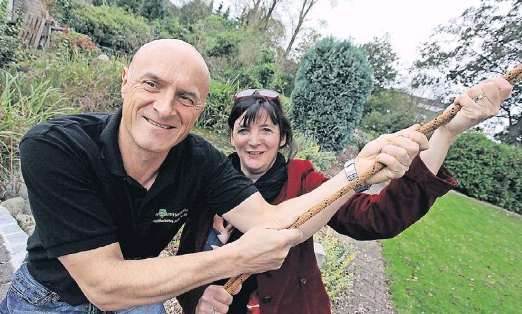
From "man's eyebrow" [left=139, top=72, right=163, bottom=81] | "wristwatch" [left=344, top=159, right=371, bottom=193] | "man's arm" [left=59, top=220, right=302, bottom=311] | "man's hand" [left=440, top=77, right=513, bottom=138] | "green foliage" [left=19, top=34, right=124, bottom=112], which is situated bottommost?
"green foliage" [left=19, top=34, right=124, bottom=112]

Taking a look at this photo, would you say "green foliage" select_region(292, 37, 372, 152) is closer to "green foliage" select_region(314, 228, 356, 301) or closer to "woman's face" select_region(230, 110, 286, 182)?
"green foliage" select_region(314, 228, 356, 301)

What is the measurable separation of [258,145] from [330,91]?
798cm

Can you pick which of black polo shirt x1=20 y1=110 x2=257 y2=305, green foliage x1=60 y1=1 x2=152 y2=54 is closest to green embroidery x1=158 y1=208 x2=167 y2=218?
black polo shirt x1=20 y1=110 x2=257 y2=305

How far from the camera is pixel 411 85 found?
87.6 feet

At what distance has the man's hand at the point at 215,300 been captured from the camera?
1562mm

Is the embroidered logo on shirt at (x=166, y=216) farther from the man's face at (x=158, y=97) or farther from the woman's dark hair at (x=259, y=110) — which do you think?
the woman's dark hair at (x=259, y=110)

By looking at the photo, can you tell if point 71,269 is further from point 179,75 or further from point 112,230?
point 179,75

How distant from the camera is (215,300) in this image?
160 centimetres

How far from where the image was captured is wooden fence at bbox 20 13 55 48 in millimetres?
8564

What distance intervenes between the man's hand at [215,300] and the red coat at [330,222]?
0.14 m

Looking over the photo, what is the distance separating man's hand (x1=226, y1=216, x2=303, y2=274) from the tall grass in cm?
454

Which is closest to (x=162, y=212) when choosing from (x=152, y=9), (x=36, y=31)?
(x=36, y=31)

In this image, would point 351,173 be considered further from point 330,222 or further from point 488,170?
point 488,170

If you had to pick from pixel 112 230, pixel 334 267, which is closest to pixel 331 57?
pixel 334 267
